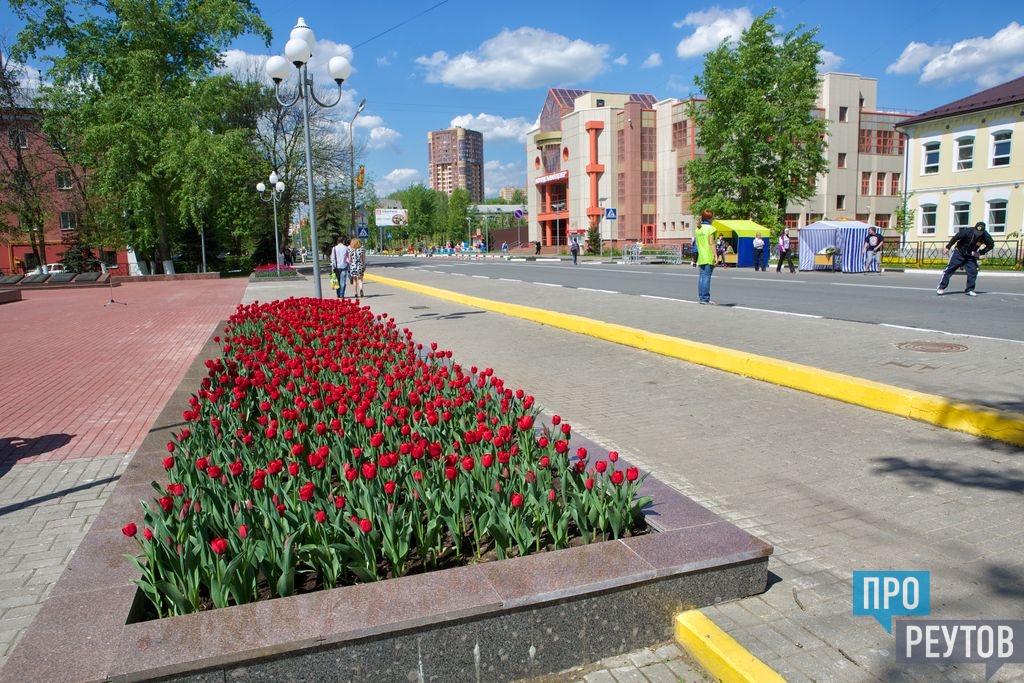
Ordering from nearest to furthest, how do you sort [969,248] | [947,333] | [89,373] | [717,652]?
1. [717,652]
2. [89,373]
3. [947,333]
4. [969,248]

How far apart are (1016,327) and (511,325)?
810 centimetres

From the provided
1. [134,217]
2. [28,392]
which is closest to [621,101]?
[134,217]

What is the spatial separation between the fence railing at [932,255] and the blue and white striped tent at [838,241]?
13.0 ft

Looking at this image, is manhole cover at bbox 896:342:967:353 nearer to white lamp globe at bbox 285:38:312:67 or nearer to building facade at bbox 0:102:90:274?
white lamp globe at bbox 285:38:312:67

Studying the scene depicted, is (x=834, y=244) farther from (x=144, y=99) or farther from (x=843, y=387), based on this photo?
(x=144, y=99)

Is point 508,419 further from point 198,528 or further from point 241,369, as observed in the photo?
point 241,369

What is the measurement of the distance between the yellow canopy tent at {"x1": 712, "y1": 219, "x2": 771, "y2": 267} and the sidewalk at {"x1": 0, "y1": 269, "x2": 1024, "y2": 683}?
24.5 metres

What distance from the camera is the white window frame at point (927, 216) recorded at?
40344 mm

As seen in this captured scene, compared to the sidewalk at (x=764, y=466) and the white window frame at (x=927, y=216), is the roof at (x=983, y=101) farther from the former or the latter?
the sidewalk at (x=764, y=466)

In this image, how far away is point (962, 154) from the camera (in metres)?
38.5

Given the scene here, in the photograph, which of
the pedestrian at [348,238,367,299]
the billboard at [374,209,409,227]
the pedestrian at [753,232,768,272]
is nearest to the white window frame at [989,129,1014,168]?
the pedestrian at [753,232,768,272]

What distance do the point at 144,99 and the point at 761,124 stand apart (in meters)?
32.7

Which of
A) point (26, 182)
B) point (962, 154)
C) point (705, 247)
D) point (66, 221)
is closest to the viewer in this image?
point (705, 247)
